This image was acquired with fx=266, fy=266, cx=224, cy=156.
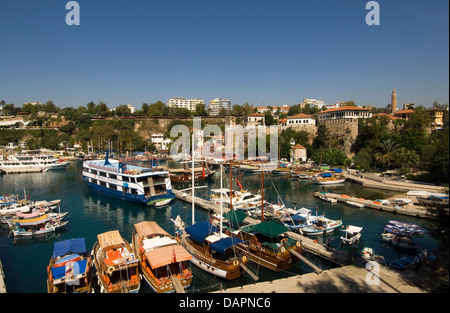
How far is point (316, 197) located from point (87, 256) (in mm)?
22335

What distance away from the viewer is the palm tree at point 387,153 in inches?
1464

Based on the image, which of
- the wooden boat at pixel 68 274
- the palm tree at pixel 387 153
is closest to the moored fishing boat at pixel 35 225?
the wooden boat at pixel 68 274

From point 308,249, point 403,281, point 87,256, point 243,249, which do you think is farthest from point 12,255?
point 403,281

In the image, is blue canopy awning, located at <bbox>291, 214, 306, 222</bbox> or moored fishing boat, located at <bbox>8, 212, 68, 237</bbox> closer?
moored fishing boat, located at <bbox>8, 212, 68, 237</bbox>

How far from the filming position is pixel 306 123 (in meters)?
55.8

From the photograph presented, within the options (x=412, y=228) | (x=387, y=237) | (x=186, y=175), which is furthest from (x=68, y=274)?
(x=186, y=175)

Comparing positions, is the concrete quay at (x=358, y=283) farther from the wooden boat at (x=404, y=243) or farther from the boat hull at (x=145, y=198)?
the boat hull at (x=145, y=198)

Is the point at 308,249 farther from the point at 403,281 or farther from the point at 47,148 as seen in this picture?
the point at 47,148

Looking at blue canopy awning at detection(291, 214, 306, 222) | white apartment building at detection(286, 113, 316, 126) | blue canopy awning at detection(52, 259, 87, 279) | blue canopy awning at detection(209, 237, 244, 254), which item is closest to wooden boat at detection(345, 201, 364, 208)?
blue canopy awning at detection(291, 214, 306, 222)

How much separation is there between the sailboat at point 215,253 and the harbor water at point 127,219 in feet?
1.55

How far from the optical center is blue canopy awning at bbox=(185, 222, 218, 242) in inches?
535

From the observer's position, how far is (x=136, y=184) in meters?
25.2

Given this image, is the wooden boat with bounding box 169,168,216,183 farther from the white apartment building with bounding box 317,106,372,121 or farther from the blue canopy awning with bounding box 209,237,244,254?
the white apartment building with bounding box 317,106,372,121

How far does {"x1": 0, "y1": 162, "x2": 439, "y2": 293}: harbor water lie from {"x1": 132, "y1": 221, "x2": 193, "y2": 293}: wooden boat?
80 centimetres
